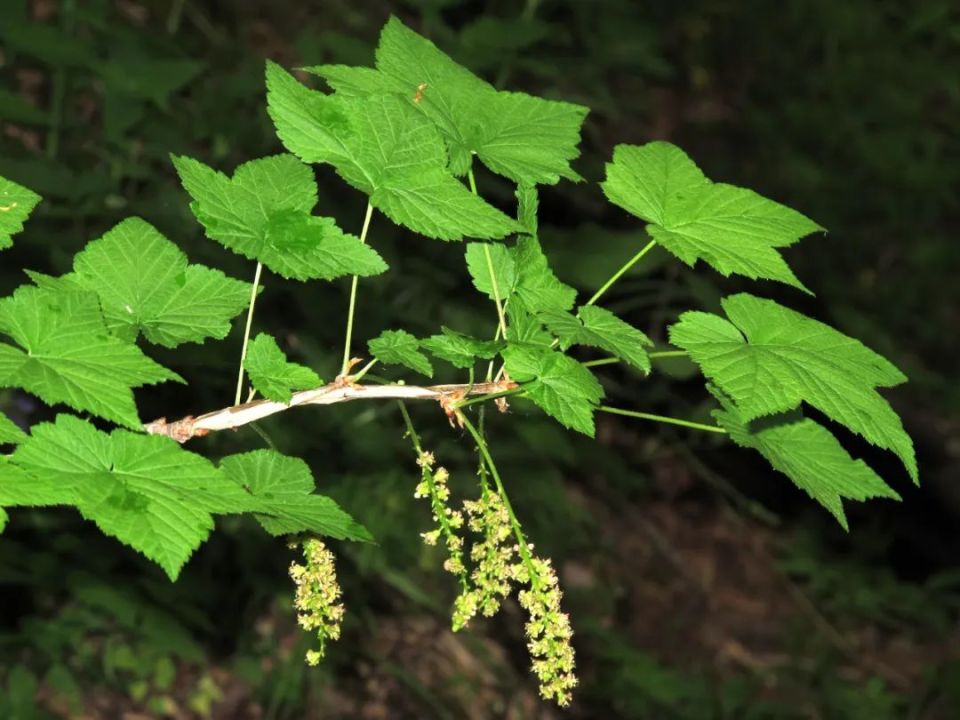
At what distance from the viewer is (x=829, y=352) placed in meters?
1.59

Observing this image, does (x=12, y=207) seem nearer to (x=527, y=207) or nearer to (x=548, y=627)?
(x=527, y=207)

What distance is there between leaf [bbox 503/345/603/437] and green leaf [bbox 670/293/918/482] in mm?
125

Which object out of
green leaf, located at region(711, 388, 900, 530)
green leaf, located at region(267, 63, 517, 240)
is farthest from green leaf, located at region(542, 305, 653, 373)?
green leaf, located at region(711, 388, 900, 530)

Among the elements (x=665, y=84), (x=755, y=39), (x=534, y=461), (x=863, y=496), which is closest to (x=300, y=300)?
(x=534, y=461)

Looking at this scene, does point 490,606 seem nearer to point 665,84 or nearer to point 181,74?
point 181,74

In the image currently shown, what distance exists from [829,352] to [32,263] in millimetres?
2829

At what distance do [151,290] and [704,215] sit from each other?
2.45ft

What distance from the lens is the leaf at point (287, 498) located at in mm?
1403

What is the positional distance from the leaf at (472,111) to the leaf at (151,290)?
1.03ft

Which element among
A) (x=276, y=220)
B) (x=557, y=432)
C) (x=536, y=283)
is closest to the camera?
(x=276, y=220)

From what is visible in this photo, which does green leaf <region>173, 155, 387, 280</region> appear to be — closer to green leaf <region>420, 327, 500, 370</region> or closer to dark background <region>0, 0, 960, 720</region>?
green leaf <region>420, 327, 500, 370</region>

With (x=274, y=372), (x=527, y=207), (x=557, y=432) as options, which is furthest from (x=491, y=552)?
(x=557, y=432)

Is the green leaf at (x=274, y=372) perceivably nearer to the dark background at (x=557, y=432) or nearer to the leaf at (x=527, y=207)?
the leaf at (x=527, y=207)

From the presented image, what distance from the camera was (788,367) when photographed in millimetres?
1515
